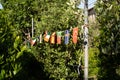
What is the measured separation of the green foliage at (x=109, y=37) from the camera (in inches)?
765

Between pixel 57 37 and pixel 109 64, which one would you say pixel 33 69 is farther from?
pixel 57 37

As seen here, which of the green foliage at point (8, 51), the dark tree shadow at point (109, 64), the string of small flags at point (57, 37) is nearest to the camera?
the green foliage at point (8, 51)

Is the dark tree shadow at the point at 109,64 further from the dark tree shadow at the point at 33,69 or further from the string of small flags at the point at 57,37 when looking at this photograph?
the string of small flags at the point at 57,37

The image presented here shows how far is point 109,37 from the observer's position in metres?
20.2

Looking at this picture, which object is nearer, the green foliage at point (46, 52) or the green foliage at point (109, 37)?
the green foliage at point (46, 52)

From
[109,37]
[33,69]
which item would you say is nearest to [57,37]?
[109,37]

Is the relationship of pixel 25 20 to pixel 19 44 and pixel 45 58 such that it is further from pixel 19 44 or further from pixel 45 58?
pixel 19 44

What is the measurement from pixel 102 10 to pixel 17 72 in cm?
649

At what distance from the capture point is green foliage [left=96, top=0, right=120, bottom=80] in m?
19.4

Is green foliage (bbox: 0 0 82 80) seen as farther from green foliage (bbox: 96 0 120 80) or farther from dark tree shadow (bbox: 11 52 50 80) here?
green foliage (bbox: 96 0 120 80)

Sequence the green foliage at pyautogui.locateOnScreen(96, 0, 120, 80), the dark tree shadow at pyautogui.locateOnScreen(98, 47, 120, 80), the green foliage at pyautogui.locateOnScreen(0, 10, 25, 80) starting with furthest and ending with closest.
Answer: the dark tree shadow at pyautogui.locateOnScreen(98, 47, 120, 80), the green foliage at pyautogui.locateOnScreen(96, 0, 120, 80), the green foliage at pyautogui.locateOnScreen(0, 10, 25, 80)

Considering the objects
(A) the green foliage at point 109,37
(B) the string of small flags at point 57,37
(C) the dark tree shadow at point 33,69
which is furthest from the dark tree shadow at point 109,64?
(B) the string of small flags at point 57,37

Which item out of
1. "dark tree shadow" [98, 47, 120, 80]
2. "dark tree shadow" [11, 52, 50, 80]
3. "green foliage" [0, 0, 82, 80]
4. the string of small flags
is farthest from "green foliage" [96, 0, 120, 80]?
"dark tree shadow" [11, 52, 50, 80]

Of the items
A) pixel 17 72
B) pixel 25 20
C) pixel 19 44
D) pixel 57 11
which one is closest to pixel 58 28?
pixel 57 11
